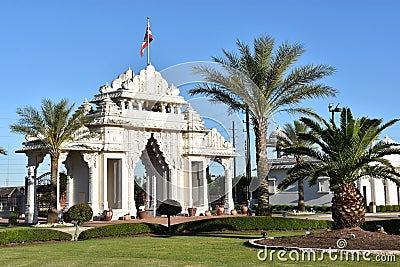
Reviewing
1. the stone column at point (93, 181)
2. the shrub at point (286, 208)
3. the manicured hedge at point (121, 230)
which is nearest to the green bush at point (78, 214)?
the manicured hedge at point (121, 230)

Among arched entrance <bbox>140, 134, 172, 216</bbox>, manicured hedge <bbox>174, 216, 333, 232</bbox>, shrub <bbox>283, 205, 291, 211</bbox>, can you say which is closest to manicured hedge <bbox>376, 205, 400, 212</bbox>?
shrub <bbox>283, 205, 291, 211</bbox>

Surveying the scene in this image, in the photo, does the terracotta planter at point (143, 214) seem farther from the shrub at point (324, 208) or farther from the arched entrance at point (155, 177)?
the shrub at point (324, 208)

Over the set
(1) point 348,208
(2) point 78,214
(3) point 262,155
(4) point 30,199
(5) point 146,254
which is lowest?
(5) point 146,254

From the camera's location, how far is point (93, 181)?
38.2 metres

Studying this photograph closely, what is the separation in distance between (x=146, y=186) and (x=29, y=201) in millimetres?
10936

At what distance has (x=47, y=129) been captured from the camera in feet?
113

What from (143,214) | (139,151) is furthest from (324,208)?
(139,151)

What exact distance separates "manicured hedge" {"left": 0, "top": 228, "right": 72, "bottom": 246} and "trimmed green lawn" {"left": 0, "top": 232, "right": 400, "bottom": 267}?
3.20 ft

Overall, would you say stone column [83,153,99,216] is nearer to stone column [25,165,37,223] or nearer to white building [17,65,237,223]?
white building [17,65,237,223]

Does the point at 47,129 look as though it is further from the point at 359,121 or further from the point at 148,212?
the point at 359,121

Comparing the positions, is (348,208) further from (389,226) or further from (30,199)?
(30,199)

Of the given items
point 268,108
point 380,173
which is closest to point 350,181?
point 380,173

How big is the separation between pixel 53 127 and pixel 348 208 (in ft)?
65.2

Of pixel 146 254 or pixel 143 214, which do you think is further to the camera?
pixel 143 214
